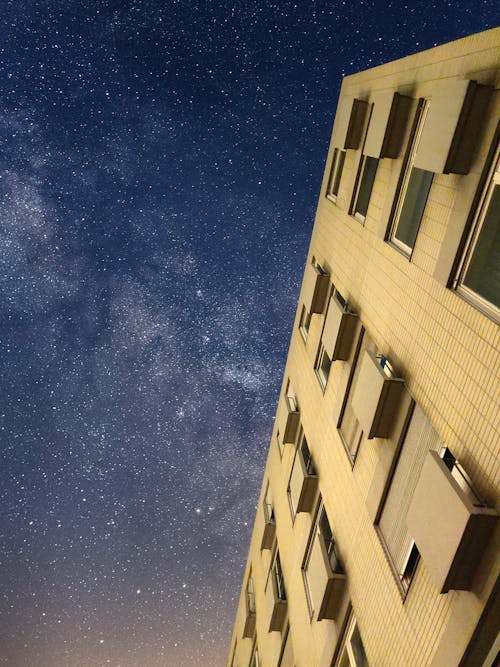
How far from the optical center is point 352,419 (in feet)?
27.5

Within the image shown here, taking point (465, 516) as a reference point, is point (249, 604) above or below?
below

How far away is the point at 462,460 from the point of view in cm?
452

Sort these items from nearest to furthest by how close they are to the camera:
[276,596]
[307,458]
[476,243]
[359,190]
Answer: [476,243] < [359,190] < [307,458] < [276,596]

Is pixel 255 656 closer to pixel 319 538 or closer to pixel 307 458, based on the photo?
pixel 307 458

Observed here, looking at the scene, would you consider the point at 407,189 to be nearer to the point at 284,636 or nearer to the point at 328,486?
the point at 328,486

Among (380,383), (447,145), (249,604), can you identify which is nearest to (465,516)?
(380,383)

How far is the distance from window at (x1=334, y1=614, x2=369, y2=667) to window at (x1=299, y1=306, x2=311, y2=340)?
7420 millimetres

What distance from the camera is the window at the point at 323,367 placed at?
10812mm

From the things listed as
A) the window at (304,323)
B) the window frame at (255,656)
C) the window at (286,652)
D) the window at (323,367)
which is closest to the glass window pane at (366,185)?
the window at (323,367)

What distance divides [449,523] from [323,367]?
719 centimetres

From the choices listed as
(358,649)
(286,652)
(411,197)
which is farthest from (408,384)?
(286,652)

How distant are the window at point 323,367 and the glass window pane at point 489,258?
597 cm

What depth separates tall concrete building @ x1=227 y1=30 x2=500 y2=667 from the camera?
4266 millimetres

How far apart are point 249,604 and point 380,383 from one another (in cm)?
1559
